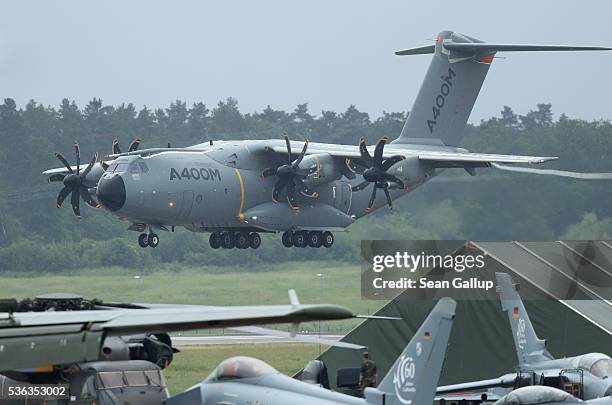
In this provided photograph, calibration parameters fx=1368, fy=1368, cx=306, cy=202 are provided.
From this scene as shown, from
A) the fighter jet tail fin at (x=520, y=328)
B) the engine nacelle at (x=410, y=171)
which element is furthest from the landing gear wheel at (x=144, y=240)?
the fighter jet tail fin at (x=520, y=328)

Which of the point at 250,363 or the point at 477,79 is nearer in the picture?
the point at 250,363

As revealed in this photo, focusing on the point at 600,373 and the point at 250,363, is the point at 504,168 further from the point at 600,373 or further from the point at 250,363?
the point at 250,363

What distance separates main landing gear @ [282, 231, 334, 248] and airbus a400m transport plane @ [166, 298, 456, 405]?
1098 inches

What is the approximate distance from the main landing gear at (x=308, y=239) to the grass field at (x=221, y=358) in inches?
317

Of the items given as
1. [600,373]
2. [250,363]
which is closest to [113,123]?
[600,373]

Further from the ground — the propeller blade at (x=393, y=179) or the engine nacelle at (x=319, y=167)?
the engine nacelle at (x=319, y=167)

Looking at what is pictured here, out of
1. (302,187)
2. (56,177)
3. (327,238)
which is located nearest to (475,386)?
(302,187)

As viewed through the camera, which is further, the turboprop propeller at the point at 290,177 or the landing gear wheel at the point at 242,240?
the landing gear wheel at the point at 242,240

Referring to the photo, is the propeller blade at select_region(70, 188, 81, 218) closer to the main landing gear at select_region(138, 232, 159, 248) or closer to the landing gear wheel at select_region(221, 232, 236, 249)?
the main landing gear at select_region(138, 232, 159, 248)

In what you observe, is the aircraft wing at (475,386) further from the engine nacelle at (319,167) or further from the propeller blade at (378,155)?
the engine nacelle at (319,167)

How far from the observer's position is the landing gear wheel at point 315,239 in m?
44.3

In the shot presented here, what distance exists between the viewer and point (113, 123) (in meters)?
68.1

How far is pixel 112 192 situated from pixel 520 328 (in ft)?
50.0

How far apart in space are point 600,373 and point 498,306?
197 inches
